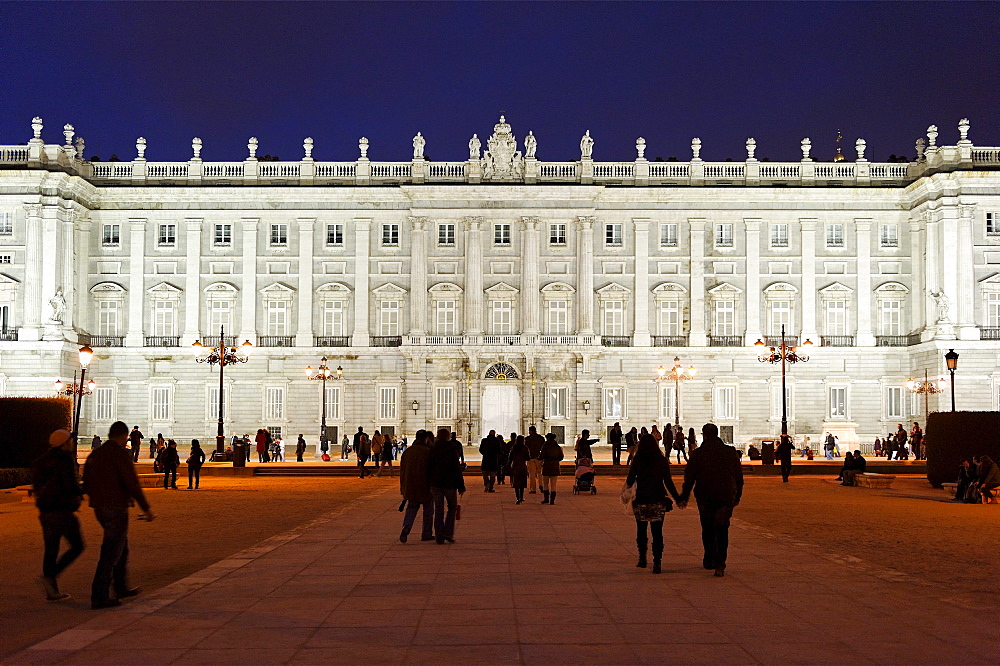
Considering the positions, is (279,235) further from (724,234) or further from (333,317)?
(724,234)

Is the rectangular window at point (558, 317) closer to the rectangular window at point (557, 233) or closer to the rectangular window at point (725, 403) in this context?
the rectangular window at point (557, 233)

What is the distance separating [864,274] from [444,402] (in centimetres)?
2487

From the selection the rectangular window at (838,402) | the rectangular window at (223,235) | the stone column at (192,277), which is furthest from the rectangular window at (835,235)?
the stone column at (192,277)

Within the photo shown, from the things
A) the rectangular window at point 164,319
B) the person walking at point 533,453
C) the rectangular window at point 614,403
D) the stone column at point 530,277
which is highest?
the stone column at point 530,277

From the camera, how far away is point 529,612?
11789mm

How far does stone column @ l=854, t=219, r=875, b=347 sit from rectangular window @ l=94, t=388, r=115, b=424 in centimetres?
4240

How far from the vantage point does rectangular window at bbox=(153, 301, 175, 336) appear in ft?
208

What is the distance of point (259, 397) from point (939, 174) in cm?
3934

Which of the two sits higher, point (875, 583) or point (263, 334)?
point (263, 334)

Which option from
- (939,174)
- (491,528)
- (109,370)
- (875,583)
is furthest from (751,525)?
(109,370)

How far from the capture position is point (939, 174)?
2360 inches

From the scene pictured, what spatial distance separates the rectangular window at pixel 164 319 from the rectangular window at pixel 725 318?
3091 cm

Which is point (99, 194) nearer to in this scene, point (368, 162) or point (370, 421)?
point (368, 162)

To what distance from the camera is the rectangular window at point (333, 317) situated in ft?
208
